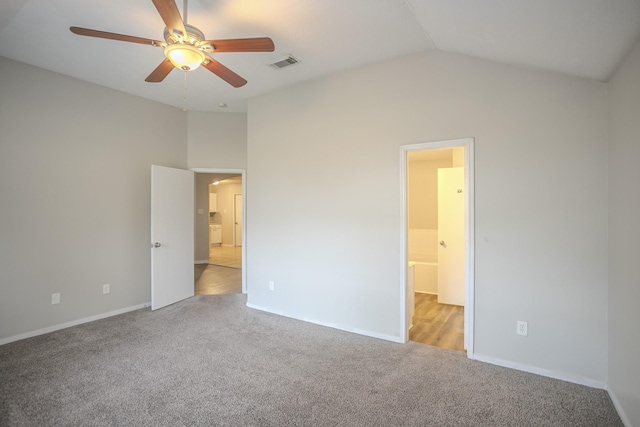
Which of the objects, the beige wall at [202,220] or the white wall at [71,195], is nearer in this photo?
the white wall at [71,195]

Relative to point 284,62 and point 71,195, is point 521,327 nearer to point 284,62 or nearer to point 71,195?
point 284,62

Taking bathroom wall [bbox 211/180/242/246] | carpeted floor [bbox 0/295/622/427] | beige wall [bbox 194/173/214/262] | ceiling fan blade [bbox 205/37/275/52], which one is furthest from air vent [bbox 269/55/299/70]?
bathroom wall [bbox 211/180/242/246]

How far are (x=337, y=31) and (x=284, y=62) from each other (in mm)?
793

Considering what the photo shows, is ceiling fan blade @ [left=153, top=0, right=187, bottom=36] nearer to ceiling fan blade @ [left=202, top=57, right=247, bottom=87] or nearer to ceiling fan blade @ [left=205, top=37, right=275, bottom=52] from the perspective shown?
ceiling fan blade @ [left=205, top=37, right=275, bottom=52]

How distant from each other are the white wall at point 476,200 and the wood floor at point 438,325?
0.37 meters

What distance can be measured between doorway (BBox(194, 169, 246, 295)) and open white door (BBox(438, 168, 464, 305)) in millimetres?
3148

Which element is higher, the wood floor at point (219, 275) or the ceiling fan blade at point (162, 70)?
the ceiling fan blade at point (162, 70)

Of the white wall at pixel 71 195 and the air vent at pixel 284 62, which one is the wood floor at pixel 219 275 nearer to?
the white wall at pixel 71 195

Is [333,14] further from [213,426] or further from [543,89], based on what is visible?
[213,426]

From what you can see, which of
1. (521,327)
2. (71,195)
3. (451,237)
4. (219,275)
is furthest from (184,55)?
(219,275)

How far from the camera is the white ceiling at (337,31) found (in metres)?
1.85

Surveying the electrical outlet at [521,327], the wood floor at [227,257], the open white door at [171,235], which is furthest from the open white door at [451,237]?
the wood floor at [227,257]

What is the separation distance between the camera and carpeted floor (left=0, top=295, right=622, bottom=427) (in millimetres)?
2061

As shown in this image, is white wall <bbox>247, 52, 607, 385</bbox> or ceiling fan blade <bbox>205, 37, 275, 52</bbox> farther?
white wall <bbox>247, 52, 607, 385</bbox>
